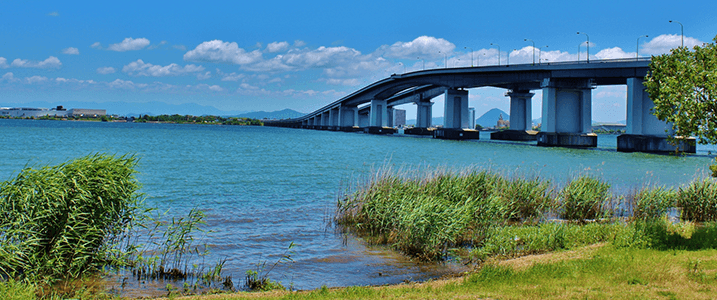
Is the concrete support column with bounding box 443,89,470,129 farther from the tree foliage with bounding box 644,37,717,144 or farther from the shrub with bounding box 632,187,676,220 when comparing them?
the tree foliage with bounding box 644,37,717,144

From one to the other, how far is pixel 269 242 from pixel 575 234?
8356mm

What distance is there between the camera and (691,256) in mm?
10695

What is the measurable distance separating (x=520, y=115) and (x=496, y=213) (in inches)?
4357

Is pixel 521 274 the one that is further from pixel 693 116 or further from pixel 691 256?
pixel 693 116

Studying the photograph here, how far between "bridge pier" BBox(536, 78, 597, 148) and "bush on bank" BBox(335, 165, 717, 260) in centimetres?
7021

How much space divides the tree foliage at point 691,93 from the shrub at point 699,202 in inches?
266

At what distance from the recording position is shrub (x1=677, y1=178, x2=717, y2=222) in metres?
17.4

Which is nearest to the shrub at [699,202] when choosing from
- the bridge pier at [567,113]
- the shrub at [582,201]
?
the shrub at [582,201]

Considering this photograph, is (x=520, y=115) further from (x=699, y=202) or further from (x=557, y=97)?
(x=699, y=202)

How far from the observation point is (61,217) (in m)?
10.4

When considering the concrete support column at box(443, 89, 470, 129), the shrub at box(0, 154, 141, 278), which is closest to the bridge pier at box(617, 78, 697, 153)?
the concrete support column at box(443, 89, 470, 129)

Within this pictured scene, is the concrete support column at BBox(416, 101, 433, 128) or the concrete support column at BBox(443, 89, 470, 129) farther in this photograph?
the concrete support column at BBox(416, 101, 433, 128)

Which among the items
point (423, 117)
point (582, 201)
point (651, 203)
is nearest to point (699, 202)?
point (651, 203)

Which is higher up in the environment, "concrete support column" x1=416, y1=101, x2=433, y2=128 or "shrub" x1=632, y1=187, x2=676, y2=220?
"concrete support column" x1=416, y1=101, x2=433, y2=128
